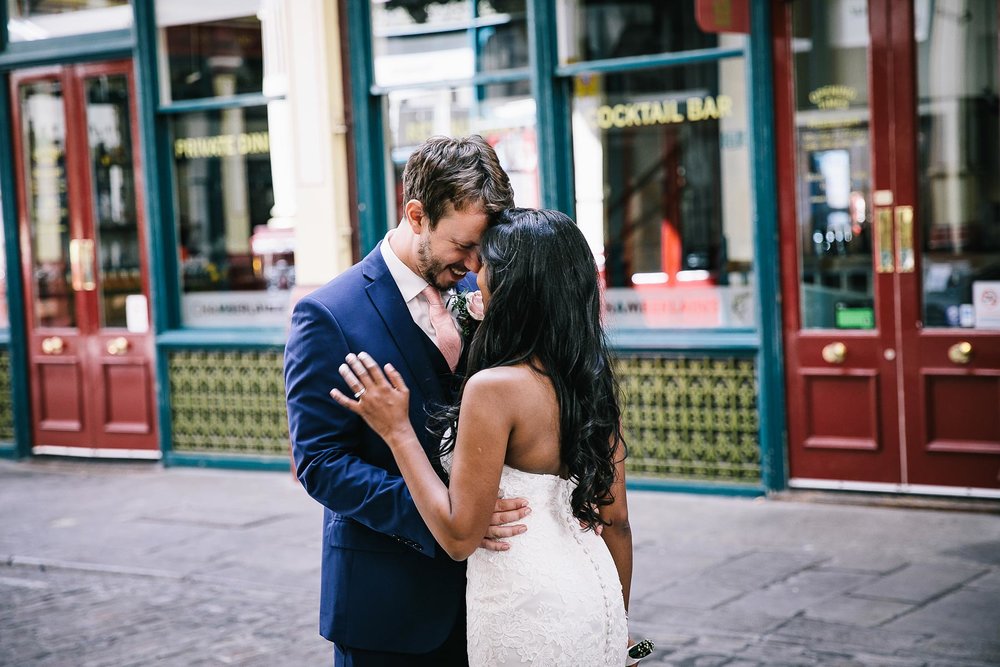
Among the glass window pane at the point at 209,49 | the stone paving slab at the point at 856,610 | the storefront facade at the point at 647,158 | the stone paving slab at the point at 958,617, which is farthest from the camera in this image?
the glass window pane at the point at 209,49

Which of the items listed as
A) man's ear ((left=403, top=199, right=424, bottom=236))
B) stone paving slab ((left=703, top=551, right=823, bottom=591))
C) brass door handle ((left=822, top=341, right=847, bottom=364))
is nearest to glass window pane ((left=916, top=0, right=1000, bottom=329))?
brass door handle ((left=822, top=341, right=847, bottom=364))

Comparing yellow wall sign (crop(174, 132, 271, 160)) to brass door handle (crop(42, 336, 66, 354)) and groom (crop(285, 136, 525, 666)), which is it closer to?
brass door handle (crop(42, 336, 66, 354))

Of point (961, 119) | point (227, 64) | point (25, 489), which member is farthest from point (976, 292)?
point (25, 489)

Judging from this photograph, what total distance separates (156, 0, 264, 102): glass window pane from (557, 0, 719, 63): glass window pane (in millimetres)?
2492

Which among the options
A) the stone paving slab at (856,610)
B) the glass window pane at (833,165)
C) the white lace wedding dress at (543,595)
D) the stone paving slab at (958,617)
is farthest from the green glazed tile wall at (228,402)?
the white lace wedding dress at (543,595)

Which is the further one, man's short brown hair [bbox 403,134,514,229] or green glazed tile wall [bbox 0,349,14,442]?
green glazed tile wall [bbox 0,349,14,442]

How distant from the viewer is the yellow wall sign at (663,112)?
8188 mm

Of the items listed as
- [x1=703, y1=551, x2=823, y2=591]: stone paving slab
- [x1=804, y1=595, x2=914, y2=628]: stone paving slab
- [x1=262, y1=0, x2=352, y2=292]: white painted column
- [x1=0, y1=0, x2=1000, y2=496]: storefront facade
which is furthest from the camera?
[x1=262, y1=0, x2=352, y2=292]: white painted column

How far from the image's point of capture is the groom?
116 inches

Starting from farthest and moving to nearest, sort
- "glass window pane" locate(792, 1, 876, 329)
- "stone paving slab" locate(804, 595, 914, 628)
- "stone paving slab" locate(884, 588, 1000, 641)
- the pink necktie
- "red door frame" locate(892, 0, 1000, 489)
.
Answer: "glass window pane" locate(792, 1, 876, 329)
"red door frame" locate(892, 0, 1000, 489)
"stone paving slab" locate(804, 595, 914, 628)
"stone paving slab" locate(884, 588, 1000, 641)
the pink necktie

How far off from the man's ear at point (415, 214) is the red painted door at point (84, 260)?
24.8ft

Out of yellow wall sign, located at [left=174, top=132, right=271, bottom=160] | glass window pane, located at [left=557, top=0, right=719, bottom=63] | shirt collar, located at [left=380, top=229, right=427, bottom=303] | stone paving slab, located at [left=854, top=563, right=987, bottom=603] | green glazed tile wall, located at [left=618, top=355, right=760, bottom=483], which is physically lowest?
stone paving slab, located at [left=854, top=563, right=987, bottom=603]

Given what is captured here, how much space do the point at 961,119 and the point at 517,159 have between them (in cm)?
295

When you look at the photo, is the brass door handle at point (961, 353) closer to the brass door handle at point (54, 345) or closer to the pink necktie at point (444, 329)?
the pink necktie at point (444, 329)
